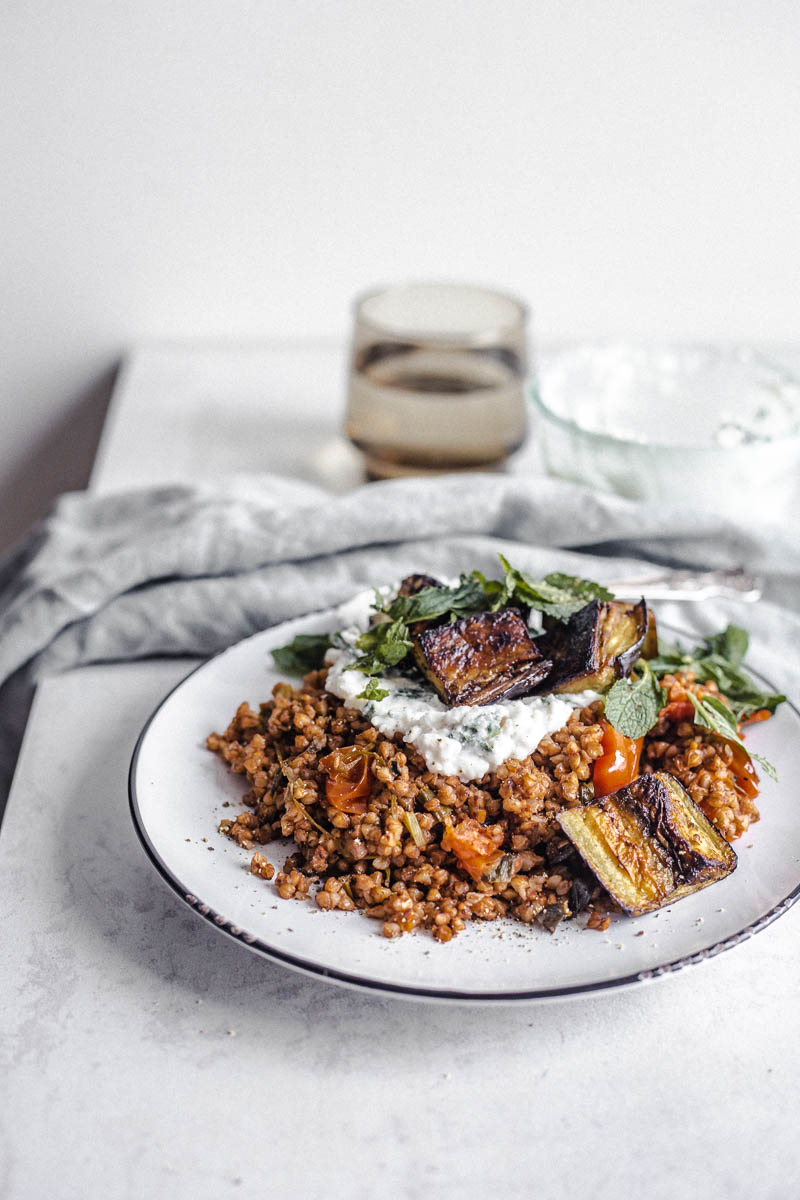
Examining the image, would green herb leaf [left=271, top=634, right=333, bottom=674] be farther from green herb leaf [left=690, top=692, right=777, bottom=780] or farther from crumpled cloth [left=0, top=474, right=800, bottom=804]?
green herb leaf [left=690, top=692, right=777, bottom=780]

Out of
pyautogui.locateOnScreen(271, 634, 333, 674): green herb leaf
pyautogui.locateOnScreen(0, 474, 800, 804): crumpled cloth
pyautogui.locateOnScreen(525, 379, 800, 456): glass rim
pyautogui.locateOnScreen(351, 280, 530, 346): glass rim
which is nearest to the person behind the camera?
pyautogui.locateOnScreen(271, 634, 333, 674): green herb leaf

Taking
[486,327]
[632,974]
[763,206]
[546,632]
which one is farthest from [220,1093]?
[763,206]

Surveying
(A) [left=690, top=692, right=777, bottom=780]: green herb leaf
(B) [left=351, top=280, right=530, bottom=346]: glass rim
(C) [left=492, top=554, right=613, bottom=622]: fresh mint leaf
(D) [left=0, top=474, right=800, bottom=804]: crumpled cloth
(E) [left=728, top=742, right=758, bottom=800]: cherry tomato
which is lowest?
(D) [left=0, top=474, right=800, bottom=804]: crumpled cloth

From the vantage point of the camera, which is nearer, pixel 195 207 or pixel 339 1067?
pixel 339 1067

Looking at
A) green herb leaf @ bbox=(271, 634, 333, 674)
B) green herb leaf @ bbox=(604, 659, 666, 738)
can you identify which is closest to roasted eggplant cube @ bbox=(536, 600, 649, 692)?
green herb leaf @ bbox=(604, 659, 666, 738)

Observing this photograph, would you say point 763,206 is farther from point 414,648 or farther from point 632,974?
point 632,974

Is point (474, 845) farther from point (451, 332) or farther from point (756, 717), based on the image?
point (451, 332)

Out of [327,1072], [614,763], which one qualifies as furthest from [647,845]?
[327,1072]
